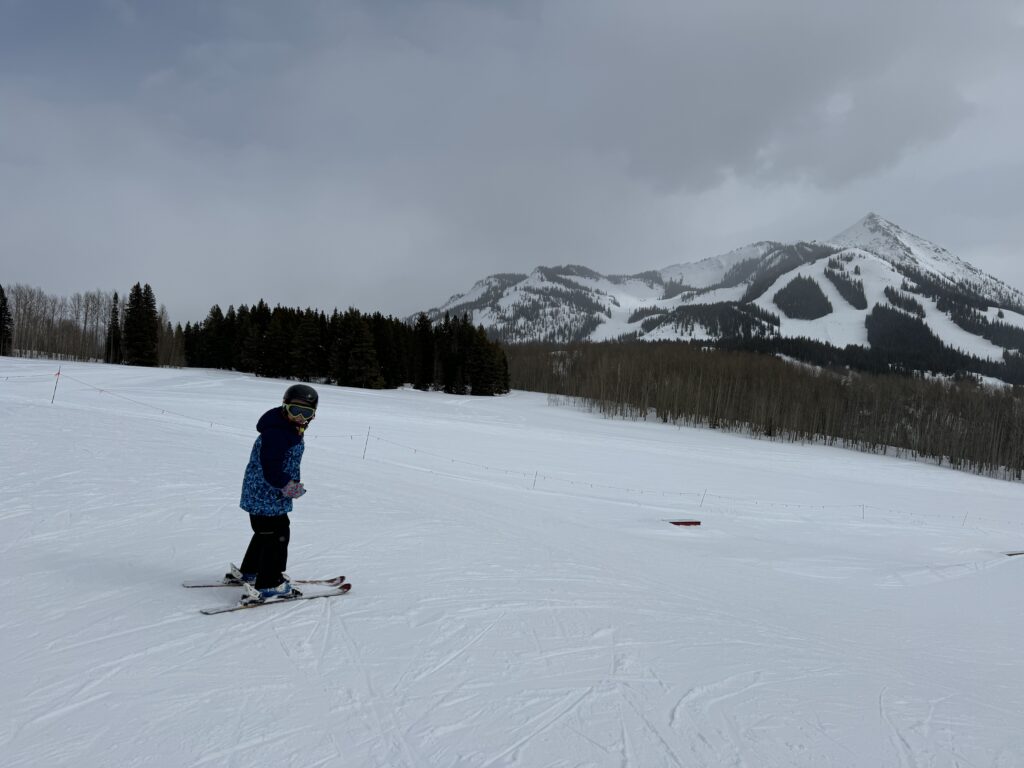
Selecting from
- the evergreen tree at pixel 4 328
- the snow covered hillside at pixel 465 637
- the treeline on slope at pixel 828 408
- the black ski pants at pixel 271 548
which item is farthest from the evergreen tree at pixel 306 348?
the black ski pants at pixel 271 548

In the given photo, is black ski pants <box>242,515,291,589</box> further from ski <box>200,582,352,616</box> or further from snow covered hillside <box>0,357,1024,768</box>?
snow covered hillside <box>0,357,1024,768</box>

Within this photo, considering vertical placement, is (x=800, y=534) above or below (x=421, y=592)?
below

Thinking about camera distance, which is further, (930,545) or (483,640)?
(930,545)

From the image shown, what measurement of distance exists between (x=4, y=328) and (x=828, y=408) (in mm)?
117050

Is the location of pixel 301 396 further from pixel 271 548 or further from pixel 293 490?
pixel 271 548

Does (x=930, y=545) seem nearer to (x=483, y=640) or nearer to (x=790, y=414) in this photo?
(x=483, y=640)

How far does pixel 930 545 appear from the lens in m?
14.9

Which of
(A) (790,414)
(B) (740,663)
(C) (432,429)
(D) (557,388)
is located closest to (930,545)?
(B) (740,663)

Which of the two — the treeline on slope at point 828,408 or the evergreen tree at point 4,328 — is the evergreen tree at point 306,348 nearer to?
the treeline on slope at point 828,408

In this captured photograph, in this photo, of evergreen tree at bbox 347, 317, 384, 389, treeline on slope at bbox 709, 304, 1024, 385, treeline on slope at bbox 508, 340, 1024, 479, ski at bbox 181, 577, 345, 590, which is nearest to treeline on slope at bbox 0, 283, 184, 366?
evergreen tree at bbox 347, 317, 384, 389

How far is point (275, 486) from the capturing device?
4934 mm

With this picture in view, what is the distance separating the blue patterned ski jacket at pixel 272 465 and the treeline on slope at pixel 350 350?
5785 cm

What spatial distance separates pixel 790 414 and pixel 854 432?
33.7ft

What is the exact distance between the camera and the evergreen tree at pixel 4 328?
67.6 meters
